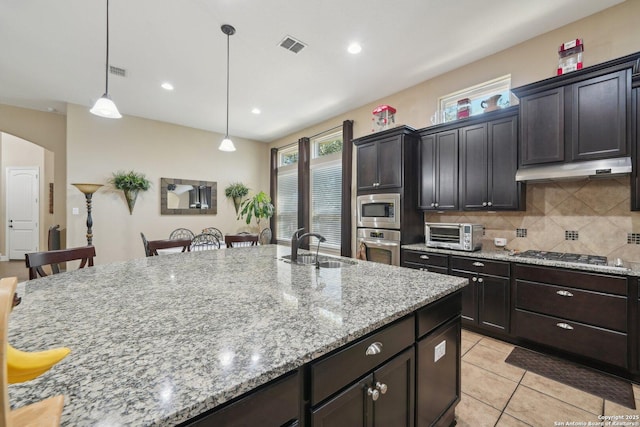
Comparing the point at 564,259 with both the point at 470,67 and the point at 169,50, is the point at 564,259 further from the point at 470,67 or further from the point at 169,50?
the point at 169,50

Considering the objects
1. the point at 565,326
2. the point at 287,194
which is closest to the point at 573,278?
the point at 565,326

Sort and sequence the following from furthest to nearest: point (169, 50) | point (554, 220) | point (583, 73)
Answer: point (169, 50) < point (554, 220) < point (583, 73)

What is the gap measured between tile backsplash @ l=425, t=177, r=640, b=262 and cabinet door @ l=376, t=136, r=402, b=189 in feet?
4.07

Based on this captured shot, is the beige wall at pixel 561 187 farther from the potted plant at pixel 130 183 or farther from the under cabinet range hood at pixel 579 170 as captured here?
the potted plant at pixel 130 183

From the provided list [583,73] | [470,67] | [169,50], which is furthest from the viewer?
[470,67]

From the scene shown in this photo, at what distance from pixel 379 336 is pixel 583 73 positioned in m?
2.94

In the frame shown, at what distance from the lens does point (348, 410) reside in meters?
0.94

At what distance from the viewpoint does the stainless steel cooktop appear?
2.22 m

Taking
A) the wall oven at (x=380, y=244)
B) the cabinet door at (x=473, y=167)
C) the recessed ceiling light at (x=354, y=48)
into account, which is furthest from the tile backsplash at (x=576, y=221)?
the recessed ceiling light at (x=354, y=48)

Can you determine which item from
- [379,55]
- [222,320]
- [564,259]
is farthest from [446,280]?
[379,55]

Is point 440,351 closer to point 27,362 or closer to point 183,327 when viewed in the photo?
point 183,327

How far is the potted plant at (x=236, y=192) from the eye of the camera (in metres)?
6.25

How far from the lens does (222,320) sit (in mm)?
969

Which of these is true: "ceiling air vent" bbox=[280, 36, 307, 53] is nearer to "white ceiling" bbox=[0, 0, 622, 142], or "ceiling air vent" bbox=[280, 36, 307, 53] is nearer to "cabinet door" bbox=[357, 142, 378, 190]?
"white ceiling" bbox=[0, 0, 622, 142]
